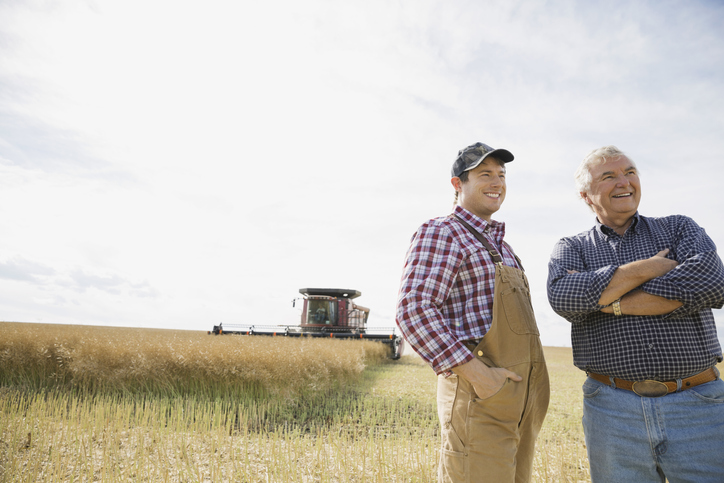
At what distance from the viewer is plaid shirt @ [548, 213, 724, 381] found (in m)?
1.75

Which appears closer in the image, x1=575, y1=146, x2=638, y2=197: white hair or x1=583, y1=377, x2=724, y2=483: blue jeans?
x1=583, y1=377, x2=724, y2=483: blue jeans

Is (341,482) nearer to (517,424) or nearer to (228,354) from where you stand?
(517,424)

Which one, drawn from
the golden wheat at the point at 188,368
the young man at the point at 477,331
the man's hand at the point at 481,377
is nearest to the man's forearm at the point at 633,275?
the young man at the point at 477,331

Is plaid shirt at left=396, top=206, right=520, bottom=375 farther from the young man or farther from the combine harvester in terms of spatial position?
the combine harvester

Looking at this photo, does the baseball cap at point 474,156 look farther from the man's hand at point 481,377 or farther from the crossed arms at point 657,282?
the man's hand at point 481,377

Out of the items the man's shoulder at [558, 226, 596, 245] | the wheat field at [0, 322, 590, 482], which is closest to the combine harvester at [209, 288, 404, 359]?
the wheat field at [0, 322, 590, 482]

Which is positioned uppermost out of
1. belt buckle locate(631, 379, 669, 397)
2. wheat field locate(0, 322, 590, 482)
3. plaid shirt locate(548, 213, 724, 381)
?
plaid shirt locate(548, 213, 724, 381)

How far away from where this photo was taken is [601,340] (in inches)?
74.4

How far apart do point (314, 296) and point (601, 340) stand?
48.4ft

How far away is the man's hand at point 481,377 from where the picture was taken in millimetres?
1650

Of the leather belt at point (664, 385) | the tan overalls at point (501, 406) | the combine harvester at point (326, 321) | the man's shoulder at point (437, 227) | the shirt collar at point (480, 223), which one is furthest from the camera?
the combine harvester at point (326, 321)

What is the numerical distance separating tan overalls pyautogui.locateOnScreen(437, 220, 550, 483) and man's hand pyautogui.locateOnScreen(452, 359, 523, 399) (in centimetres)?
3

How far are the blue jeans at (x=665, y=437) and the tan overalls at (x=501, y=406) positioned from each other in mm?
288

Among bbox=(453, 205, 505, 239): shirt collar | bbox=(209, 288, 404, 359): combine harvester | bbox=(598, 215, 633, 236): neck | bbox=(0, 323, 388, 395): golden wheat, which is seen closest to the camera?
bbox=(453, 205, 505, 239): shirt collar
